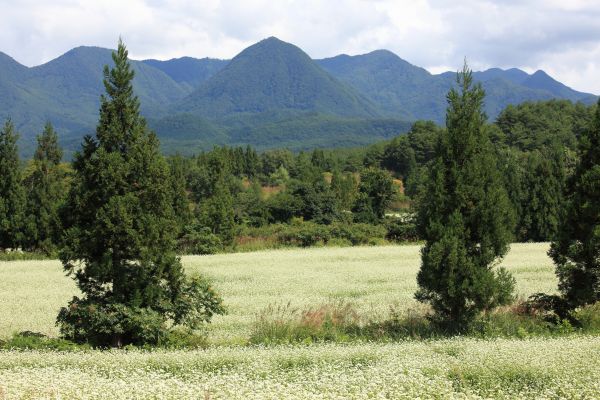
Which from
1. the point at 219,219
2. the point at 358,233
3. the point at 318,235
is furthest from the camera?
the point at 358,233

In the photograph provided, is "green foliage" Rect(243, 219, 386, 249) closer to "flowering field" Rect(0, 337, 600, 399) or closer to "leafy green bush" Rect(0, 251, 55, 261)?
"leafy green bush" Rect(0, 251, 55, 261)

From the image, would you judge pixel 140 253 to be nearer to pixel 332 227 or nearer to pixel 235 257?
pixel 235 257

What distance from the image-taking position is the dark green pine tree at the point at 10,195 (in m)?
38.1

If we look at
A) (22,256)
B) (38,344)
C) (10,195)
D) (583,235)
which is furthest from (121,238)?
(10,195)

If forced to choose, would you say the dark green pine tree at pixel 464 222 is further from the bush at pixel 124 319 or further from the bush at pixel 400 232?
the bush at pixel 400 232

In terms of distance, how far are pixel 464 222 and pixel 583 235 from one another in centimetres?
351

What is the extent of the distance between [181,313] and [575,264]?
10.1 m

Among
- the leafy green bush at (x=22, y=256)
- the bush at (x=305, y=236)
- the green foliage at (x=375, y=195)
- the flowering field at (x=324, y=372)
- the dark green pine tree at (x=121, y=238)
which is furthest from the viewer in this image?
the green foliage at (x=375, y=195)

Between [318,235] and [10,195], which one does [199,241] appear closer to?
[318,235]

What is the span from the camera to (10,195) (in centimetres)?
3928

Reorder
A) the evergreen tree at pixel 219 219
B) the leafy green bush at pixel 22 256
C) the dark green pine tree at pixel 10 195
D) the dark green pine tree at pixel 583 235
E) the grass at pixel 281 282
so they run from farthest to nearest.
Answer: the evergreen tree at pixel 219 219, the dark green pine tree at pixel 10 195, the leafy green bush at pixel 22 256, the grass at pixel 281 282, the dark green pine tree at pixel 583 235

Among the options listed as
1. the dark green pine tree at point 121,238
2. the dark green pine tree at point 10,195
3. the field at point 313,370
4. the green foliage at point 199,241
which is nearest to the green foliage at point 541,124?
the green foliage at point 199,241

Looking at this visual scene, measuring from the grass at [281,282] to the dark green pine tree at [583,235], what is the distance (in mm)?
3903

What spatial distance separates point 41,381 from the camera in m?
8.16
